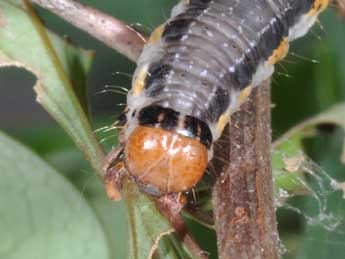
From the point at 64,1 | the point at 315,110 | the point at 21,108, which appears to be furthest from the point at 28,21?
the point at 21,108

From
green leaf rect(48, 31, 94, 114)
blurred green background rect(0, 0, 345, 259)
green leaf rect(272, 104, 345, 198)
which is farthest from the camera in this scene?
blurred green background rect(0, 0, 345, 259)

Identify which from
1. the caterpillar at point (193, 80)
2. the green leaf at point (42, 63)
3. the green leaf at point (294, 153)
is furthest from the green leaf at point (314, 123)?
the green leaf at point (42, 63)

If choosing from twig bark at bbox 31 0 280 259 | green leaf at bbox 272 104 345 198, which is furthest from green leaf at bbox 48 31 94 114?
green leaf at bbox 272 104 345 198

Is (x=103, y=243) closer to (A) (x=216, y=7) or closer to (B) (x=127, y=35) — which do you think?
(B) (x=127, y=35)

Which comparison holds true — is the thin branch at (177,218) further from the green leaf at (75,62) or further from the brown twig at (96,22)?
the brown twig at (96,22)

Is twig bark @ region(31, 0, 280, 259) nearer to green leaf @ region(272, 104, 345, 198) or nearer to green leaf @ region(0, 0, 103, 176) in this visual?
green leaf @ region(0, 0, 103, 176)
